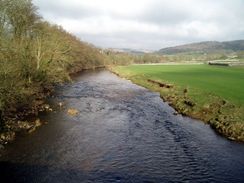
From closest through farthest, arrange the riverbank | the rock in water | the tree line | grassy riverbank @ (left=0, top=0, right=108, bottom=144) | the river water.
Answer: the river water, the riverbank, grassy riverbank @ (left=0, top=0, right=108, bottom=144), the tree line, the rock in water

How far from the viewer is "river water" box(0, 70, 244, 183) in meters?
22.2

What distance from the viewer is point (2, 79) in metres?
29.3

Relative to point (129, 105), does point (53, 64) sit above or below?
above

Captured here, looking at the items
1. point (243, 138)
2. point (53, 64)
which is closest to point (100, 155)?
point (243, 138)

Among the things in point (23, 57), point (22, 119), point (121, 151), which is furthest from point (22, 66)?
point (121, 151)

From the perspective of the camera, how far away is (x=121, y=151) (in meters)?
27.2

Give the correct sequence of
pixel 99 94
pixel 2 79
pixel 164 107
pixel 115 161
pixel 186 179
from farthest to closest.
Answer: pixel 99 94, pixel 164 107, pixel 2 79, pixel 115 161, pixel 186 179

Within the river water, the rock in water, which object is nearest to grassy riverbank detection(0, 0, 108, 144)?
the river water

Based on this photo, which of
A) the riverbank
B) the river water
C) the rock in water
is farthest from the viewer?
the rock in water

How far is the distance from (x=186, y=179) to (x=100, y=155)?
7.52 meters

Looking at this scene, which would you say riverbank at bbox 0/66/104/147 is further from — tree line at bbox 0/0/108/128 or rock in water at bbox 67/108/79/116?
rock in water at bbox 67/108/79/116

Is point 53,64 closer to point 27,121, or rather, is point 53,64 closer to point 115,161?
point 27,121

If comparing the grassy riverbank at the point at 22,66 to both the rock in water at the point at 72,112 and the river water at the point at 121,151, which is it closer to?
the river water at the point at 121,151

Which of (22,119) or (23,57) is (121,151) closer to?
(22,119)
